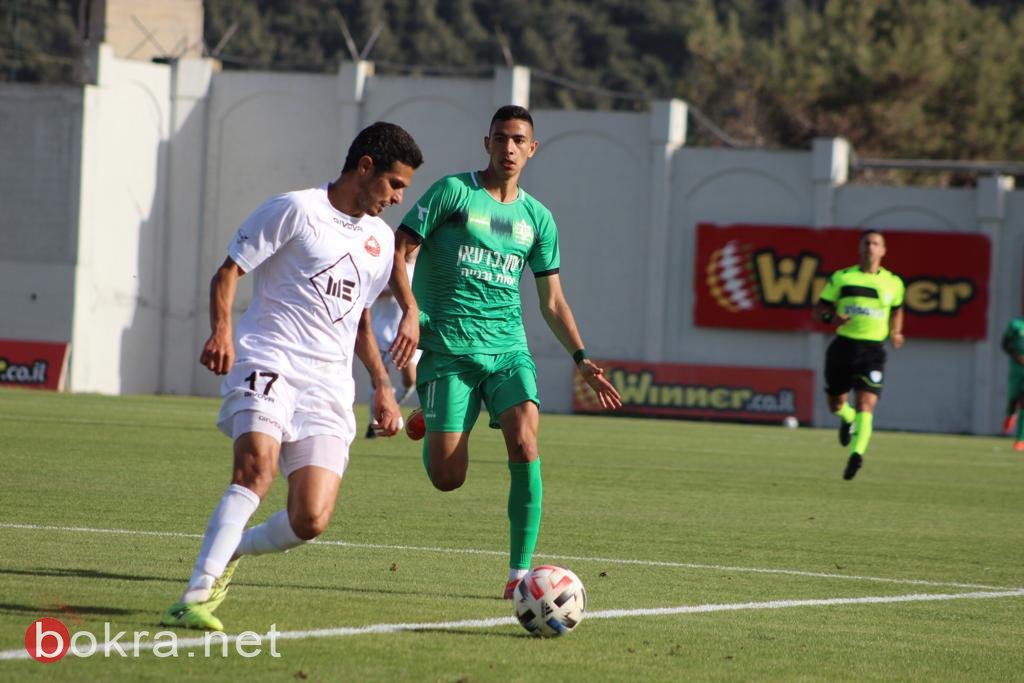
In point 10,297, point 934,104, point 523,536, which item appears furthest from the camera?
point 934,104

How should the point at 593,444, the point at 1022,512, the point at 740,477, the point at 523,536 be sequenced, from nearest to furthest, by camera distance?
the point at 523,536
the point at 1022,512
the point at 740,477
the point at 593,444

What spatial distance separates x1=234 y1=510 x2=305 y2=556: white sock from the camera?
23.9 feet

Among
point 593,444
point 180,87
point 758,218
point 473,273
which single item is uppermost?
point 180,87

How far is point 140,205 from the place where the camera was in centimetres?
4119

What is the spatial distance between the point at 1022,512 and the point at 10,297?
1091 inches

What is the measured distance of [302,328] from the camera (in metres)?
7.32

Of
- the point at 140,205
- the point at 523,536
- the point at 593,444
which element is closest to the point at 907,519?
the point at 523,536

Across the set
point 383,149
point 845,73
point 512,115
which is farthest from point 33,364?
point 845,73

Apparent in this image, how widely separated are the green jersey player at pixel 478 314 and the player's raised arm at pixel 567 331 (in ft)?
0.04

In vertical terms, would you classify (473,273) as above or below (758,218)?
below

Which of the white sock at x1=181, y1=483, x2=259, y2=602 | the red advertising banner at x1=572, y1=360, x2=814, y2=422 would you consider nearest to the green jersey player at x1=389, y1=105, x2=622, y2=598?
the white sock at x1=181, y1=483, x2=259, y2=602

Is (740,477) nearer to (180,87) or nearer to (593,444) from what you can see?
(593,444)

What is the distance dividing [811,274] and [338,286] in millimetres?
33232

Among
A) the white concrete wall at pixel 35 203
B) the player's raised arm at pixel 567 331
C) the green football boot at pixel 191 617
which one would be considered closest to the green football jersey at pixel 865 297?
the player's raised arm at pixel 567 331
